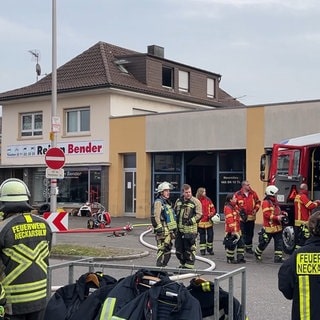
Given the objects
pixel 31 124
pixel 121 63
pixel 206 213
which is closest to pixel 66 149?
pixel 31 124

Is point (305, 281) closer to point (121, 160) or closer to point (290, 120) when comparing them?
point (290, 120)

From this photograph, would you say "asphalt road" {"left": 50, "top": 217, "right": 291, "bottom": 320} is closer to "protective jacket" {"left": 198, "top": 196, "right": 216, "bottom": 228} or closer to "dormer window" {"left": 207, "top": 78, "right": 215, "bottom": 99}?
"protective jacket" {"left": 198, "top": 196, "right": 216, "bottom": 228}

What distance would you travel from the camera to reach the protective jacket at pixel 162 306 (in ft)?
12.9

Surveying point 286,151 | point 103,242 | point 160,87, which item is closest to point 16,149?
point 160,87

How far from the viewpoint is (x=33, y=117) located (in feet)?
107

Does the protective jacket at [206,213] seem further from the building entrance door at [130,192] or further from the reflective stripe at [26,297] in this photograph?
the building entrance door at [130,192]

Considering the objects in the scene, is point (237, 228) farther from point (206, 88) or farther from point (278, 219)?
point (206, 88)

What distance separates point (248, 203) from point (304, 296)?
10817mm

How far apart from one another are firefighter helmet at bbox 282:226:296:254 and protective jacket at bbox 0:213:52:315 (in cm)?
1054

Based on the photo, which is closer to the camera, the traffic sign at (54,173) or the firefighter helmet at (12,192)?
the firefighter helmet at (12,192)

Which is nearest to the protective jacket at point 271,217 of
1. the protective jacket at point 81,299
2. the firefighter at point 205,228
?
the firefighter at point 205,228

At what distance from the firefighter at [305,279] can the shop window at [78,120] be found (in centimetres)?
2621

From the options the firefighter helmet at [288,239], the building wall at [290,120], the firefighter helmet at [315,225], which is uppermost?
the building wall at [290,120]

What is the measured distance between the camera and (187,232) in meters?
11.2
